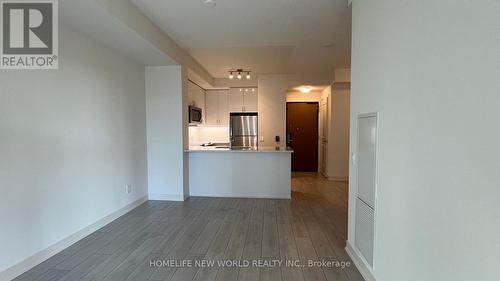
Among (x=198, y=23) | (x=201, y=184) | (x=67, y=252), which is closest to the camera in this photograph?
(x=67, y=252)

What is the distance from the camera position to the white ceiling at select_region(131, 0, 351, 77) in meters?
2.46

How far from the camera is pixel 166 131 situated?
400cm

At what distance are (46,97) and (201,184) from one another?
106 inches

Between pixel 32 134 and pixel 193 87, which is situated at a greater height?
pixel 193 87

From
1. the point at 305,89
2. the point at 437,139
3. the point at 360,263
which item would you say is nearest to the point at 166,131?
the point at 360,263

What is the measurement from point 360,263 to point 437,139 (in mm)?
1463

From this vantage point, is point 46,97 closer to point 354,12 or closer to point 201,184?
point 201,184

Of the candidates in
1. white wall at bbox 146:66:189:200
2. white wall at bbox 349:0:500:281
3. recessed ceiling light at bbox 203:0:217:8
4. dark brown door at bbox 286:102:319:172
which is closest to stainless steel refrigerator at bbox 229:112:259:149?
dark brown door at bbox 286:102:319:172

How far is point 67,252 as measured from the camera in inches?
92.4

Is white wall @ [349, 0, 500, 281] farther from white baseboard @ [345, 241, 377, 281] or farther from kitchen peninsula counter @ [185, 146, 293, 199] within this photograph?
kitchen peninsula counter @ [185, 146, 293, 199]

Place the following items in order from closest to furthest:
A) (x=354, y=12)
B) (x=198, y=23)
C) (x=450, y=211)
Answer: (x=450, y=211), (x=354, y=12), (x=198, y=23)

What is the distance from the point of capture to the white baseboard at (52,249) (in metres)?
1.91

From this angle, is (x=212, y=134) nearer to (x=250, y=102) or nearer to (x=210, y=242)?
(x=250, y=102)

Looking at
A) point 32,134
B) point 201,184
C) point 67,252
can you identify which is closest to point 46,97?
point 32,134
